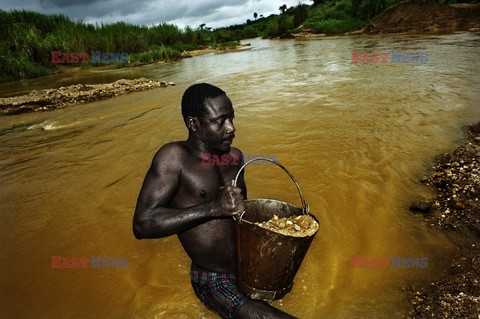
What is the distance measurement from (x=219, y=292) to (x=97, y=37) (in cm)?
1787

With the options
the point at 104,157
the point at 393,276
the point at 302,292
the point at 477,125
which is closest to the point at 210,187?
the point at 302,292

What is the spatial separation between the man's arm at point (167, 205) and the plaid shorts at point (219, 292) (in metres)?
0.45

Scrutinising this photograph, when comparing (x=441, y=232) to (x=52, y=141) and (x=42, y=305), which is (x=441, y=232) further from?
(x=52, y=141)

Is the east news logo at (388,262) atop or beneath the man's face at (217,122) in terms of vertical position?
beneath

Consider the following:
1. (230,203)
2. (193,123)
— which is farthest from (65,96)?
(230,203)

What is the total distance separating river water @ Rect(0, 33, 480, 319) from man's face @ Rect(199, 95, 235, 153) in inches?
45.2

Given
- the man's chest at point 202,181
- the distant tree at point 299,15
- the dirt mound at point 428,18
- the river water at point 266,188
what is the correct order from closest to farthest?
the man's chest at point 202,181
the river water at point 266,188
the dirt mound at point 428,18
the distant tree at point 299,15

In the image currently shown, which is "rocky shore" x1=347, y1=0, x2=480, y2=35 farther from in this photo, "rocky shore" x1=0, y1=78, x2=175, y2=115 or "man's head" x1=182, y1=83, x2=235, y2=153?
"man's head" x1=182, y1=83, x2=235, y2=153

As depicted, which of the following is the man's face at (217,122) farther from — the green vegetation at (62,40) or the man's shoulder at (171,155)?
the green vegetation at (62,40)

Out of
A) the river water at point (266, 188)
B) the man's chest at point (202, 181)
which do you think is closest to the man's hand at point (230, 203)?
the man's chest at point (202, 181)

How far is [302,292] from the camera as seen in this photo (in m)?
2.05

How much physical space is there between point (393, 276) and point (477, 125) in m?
3.11

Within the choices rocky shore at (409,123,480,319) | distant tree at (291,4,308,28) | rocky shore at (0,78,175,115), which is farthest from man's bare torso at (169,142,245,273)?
distant tree at (291,4,308,28)

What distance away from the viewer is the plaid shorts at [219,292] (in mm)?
1638
